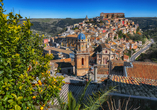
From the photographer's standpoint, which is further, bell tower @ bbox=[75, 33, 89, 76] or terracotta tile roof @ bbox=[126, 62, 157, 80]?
bell tower @ bbox=[75, 33, 89, 76]

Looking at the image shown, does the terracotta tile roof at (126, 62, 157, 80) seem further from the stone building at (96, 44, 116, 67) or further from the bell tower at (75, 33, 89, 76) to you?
the stone building at (96, 44, 116, 67)

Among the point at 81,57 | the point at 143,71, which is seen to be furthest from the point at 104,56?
the point at 143,71

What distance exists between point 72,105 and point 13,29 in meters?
2.57

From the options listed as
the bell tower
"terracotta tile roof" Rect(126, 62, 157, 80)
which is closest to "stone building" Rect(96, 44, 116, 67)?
the bell tower

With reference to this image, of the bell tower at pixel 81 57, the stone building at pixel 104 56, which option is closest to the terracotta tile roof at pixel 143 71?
the bell tower at pixel 81 57

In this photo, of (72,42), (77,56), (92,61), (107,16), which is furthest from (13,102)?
(107,16)

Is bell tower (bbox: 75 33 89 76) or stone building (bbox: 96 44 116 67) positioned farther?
stone building (bbox: 96 44 116 67)

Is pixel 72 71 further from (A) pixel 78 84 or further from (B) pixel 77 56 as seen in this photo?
(A) pixel 78 84

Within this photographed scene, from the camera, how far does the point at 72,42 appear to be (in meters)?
48.0

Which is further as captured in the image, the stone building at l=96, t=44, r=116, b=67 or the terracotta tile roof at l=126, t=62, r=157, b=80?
the stone building at l=96, t=44, r=116, b=67

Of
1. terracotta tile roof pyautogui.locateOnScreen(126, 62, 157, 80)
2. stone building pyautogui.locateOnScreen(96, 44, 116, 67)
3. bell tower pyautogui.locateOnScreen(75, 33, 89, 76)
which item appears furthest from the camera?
stone building pyautogui.locateOnScreen(96, 44, 116, 67)

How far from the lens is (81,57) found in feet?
62.7

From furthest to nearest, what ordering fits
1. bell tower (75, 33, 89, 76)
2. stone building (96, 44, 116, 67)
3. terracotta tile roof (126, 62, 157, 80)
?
stone building (96, 44, 116, 67) → bell tower (75, 33, 89, 76) → terracotta tile roof (126, 62, 157, 80)

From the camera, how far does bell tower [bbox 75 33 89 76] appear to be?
62.4 ft
